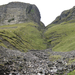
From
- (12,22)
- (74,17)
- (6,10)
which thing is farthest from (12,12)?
(74,17)

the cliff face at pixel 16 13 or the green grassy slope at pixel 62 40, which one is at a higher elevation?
the cliff face at pixel 16 13

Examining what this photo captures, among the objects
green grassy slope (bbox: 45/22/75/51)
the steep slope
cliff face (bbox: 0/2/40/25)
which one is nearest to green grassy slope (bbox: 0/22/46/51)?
green grassy slope (bbox: 45/22/75/51)

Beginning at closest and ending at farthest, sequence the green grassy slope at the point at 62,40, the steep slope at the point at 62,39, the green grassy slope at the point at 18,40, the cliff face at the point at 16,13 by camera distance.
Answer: the green grassy slope at the point at 18,40
the green grassy slope at the point at 62,40
the steep slope at the point at 62,39
the cliff face at the point at 16,13

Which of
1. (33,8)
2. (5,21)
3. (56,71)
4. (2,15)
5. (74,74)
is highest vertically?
(33,8)

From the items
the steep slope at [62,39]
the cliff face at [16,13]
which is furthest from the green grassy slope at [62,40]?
the cliff face at [16,13]

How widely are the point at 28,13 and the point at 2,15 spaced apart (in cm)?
4483

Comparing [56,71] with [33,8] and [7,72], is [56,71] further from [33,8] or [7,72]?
[33,8]

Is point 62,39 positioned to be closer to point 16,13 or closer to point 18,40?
point 18,40

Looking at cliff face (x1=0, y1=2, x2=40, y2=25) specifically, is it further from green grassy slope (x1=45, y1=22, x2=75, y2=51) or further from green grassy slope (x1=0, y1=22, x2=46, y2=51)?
green grassy slope (x1=0, y1=22, x2=46, y2=51)

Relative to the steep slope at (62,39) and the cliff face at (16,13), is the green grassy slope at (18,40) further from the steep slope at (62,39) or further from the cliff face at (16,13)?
the cliff face at (16,13)

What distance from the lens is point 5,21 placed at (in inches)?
5837

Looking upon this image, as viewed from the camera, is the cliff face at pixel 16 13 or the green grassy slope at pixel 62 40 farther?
the cliff face at pixel 16 13

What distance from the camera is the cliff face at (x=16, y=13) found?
147 meters

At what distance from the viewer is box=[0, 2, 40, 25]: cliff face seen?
482 feet
